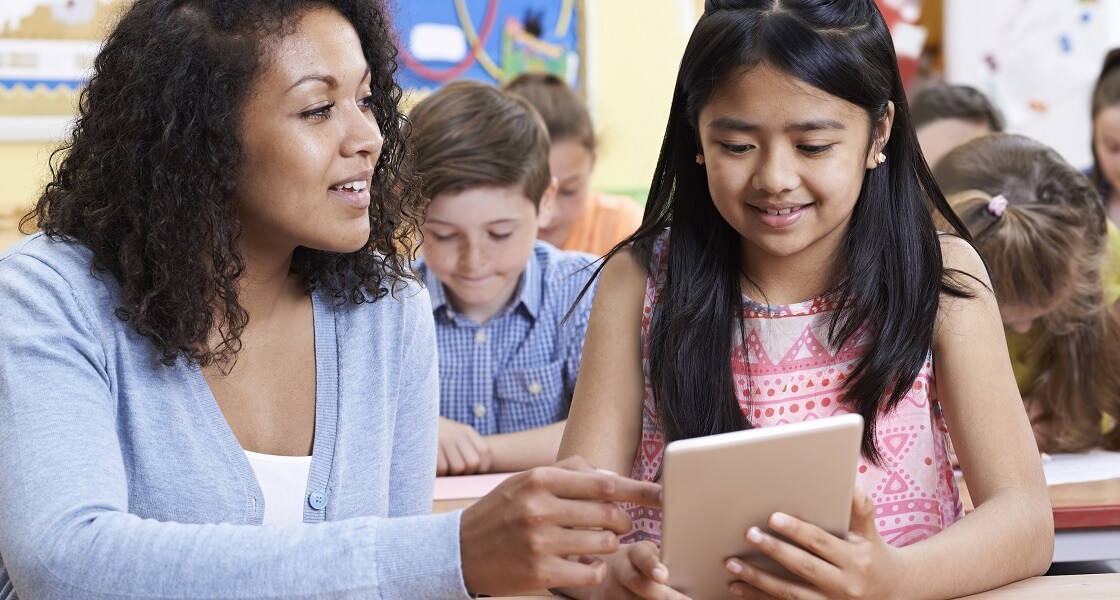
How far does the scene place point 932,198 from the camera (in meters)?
1.39

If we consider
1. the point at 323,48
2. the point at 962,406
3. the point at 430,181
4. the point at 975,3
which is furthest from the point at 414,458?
the point at 975,3

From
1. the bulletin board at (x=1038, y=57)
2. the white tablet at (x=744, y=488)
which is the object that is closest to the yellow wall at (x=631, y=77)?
the bulletin board at (x=1038, y=57)

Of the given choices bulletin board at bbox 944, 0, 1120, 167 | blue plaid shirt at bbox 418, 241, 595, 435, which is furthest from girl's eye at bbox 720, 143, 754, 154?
bulletin board at bbox 944, 0, 1120, 167

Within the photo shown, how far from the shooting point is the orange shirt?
132 inches

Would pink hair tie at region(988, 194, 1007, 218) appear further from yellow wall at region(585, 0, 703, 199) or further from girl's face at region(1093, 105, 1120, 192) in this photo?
yellow wall at region(585, 0, 703, 199)

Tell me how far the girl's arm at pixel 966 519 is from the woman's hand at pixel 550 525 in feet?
0.46

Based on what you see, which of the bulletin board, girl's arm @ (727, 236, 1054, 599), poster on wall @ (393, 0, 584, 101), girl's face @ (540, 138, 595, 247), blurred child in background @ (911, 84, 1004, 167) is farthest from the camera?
the bulletin board

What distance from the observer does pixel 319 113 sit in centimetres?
123

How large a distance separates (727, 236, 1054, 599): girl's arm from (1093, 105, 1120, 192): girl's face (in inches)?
81.2

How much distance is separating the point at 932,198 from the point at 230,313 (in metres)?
0.84

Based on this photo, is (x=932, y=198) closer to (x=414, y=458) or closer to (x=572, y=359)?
(x=414, y=458)

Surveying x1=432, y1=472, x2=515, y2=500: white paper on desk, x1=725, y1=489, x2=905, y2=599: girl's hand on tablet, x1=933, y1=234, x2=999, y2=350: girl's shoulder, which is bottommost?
x1=432, y1=472, x2=515, y2=500: white paper on desk

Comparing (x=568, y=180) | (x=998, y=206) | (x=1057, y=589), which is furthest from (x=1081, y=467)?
(x=568, y=180)

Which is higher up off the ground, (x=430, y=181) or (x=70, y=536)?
(x=430, y=181)
